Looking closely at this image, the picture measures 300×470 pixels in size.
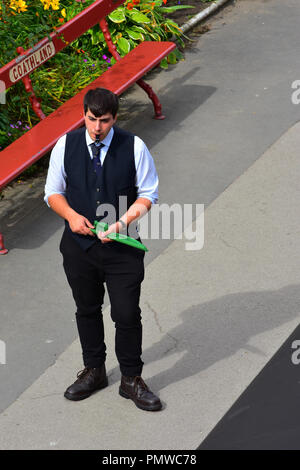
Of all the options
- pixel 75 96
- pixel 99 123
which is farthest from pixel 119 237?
pixel 75 96

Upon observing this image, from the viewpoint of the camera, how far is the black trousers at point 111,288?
4.58 m

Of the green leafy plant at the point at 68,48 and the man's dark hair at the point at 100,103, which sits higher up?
the man's dark hair at the point at 100,103

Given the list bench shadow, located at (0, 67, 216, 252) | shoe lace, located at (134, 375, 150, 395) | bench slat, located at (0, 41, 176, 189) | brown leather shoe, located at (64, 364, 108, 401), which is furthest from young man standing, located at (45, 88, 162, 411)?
bench shadow, located at (0, 67, 216, 252)

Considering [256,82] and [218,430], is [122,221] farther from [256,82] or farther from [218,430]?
[256,82]

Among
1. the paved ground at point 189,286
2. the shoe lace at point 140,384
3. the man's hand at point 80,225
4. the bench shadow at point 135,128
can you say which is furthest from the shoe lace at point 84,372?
the bench shadow at point 135,128

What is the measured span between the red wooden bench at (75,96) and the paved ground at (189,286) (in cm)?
55

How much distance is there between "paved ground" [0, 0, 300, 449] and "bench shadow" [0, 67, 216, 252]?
17 millimetres

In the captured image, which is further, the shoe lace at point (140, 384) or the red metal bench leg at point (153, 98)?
the red metal bench leg at point (153, 98)

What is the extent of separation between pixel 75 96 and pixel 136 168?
353 cm

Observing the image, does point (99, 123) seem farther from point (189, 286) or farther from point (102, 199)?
point (189, 286)

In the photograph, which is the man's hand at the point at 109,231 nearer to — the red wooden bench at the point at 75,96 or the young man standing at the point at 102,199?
the young man standing at the point at 102,199

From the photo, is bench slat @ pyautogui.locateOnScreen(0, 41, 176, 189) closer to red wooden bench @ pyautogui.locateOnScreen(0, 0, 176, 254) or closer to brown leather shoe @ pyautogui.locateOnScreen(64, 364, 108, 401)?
red wooden bench @ pyautogui.locateOnScreen(0, 0, 176, 254)

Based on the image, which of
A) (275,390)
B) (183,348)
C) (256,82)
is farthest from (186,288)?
(256,82)
